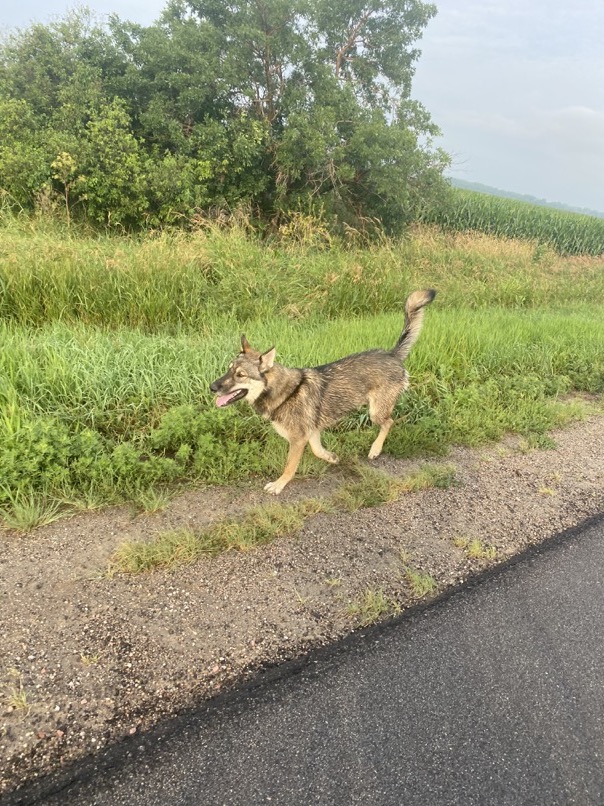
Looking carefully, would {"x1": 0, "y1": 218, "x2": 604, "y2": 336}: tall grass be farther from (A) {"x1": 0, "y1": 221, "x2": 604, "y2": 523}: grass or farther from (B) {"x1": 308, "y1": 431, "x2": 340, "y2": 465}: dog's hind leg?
(B) {"x1": 308, "y1": 431, "x2": 340, "y2": 465}: dog's hind leg

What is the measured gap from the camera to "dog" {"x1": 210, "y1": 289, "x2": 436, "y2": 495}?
3.64 m

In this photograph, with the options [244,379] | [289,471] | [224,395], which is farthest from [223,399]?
[289,471]

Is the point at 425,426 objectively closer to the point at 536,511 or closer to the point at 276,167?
the point at 536,511

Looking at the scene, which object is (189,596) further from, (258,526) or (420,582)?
(420,582)

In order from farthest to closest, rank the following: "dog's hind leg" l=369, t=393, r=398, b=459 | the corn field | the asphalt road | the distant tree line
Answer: the corn field
the distant tree line
"dog's hind leg" l=369, t=393, r=398, b=459
the asphalt road

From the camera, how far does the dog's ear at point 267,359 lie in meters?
3.61

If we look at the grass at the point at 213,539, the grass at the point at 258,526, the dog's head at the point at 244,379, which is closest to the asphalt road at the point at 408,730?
the grass at the point at 258,526

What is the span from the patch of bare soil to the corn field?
57.5ft

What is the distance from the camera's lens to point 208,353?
15.8ft

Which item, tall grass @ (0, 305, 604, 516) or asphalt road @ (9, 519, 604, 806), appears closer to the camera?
asphalt road @ (9, 519, 604, 806)

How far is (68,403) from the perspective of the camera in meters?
3.97

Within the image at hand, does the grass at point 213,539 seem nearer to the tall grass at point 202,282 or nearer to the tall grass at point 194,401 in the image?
the tall grass at point 194,401

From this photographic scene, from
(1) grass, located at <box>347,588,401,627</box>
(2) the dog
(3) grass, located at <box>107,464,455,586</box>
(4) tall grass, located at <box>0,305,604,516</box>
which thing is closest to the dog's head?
(2) the dog

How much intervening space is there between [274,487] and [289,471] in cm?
18
